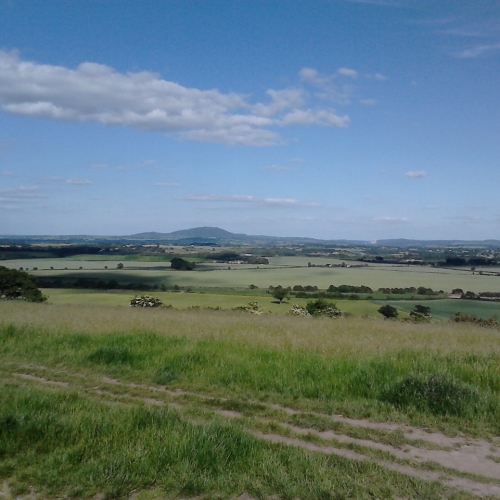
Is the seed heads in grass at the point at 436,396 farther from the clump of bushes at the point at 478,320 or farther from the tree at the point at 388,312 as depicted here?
the tree at the point at 388,312

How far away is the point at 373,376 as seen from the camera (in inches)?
340

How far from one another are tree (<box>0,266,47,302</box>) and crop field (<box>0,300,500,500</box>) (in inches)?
841

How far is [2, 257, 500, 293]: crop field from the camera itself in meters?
43.6

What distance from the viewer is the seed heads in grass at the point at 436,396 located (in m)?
7.14

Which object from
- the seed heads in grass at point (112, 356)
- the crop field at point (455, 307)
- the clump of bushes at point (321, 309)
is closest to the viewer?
the seed heads in grass at point (112, 356)

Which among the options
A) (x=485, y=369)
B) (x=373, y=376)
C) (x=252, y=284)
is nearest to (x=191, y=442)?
(x=373, y=376)

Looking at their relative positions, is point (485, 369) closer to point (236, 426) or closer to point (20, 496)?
point (236, 426)

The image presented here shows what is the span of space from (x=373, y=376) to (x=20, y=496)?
635cm

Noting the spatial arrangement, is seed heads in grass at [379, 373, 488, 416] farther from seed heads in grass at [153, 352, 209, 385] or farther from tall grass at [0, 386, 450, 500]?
seed heads in grass at [153, 352, 209, 385]

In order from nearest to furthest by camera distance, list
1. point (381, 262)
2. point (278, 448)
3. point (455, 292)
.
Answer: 1. point (278, 448)
2. point (455, 292)
3. point (381, 262)

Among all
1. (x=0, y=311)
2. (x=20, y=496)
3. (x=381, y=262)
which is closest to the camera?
(x=20, y=496)

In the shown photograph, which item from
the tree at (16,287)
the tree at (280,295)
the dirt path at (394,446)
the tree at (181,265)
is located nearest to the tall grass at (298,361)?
the dirt path at (394,446)

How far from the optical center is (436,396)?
740 centimetres

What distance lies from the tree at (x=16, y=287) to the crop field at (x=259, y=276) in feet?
27.4
